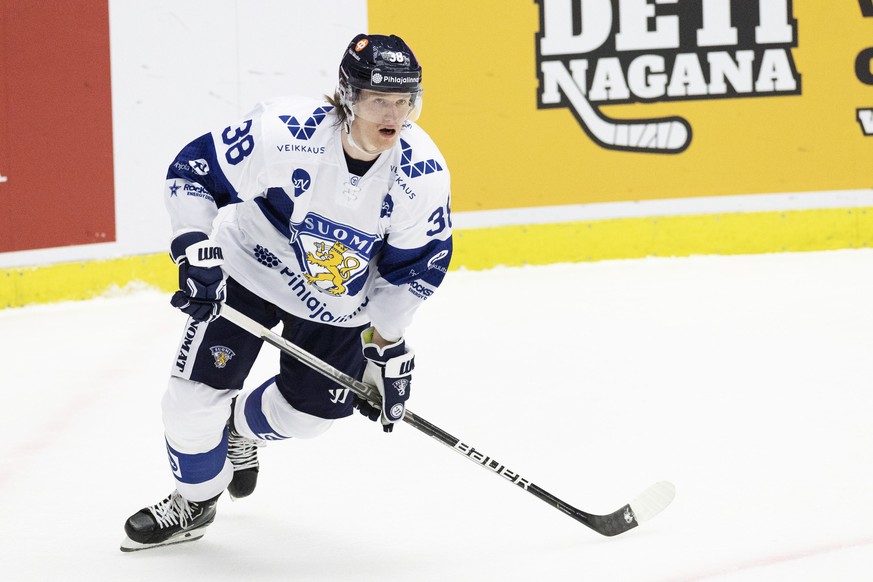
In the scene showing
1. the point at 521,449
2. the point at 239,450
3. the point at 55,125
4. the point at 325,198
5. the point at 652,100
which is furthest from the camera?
the point at 652,100

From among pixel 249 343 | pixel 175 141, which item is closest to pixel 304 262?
pixel 249 343

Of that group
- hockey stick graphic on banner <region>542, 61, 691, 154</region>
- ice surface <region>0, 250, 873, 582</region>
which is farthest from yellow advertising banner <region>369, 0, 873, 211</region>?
ice surface <region>0, 250, 873, 582</region>

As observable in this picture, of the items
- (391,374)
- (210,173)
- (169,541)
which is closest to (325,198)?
(210,173)

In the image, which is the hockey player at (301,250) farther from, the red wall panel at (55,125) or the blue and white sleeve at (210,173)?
the red wall panel at (55,125)

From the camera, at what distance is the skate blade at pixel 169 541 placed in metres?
2.45

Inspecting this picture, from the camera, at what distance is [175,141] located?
498cm

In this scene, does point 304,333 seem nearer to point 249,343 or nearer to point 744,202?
point 249,343

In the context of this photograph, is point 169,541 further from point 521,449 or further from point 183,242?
point 521,449

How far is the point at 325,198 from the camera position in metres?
2.35

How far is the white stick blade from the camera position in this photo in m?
2.52

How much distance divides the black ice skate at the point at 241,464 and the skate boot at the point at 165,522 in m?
0.19

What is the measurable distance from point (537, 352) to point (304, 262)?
171 centimetres

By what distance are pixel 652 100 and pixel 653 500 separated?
3136 millimetres

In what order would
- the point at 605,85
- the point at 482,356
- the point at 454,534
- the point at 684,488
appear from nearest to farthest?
1. the point at 454,534
2. the point at 684,488
3. the point at 482,356
4. the point at 605,85
